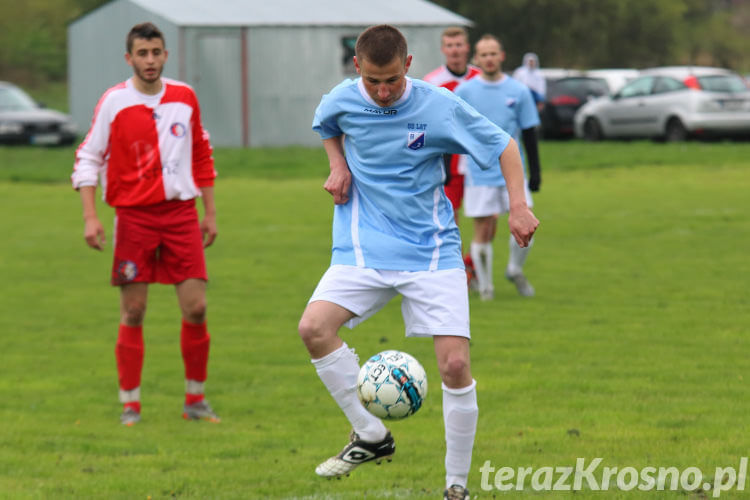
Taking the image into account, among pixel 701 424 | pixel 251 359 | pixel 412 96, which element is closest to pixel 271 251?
pixel 251 359

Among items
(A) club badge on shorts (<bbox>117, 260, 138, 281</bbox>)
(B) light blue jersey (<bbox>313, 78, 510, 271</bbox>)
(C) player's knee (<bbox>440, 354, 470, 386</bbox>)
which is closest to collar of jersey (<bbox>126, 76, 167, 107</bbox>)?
(A) club badge on shorts (<bbox>117, 260, 138, 281</bbox>)

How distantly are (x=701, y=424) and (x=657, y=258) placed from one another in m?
7.19

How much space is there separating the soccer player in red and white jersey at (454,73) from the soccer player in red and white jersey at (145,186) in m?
4.09

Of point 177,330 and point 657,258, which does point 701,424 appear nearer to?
point 177,330

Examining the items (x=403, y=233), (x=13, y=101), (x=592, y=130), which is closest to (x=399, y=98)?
(x=403, y=233)

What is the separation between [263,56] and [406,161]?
2838 centimetres

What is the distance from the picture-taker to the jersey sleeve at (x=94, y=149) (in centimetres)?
757

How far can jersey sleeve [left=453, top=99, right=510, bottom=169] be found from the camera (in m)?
5.83

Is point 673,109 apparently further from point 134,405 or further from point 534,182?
point 134,405

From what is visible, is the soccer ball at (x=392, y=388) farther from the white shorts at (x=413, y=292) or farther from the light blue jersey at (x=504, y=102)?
the light blue jersey at (x=504, y=102)

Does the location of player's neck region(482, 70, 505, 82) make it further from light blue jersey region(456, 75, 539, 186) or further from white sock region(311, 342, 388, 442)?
white sock region(311, 342, 388, 442)

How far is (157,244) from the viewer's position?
25.3 feet

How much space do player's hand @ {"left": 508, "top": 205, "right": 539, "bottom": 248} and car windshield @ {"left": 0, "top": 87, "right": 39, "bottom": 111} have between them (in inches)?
1091

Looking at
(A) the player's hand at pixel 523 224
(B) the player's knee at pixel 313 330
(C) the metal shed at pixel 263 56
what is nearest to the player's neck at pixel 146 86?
(B) the player's knee at pixel 313 330
